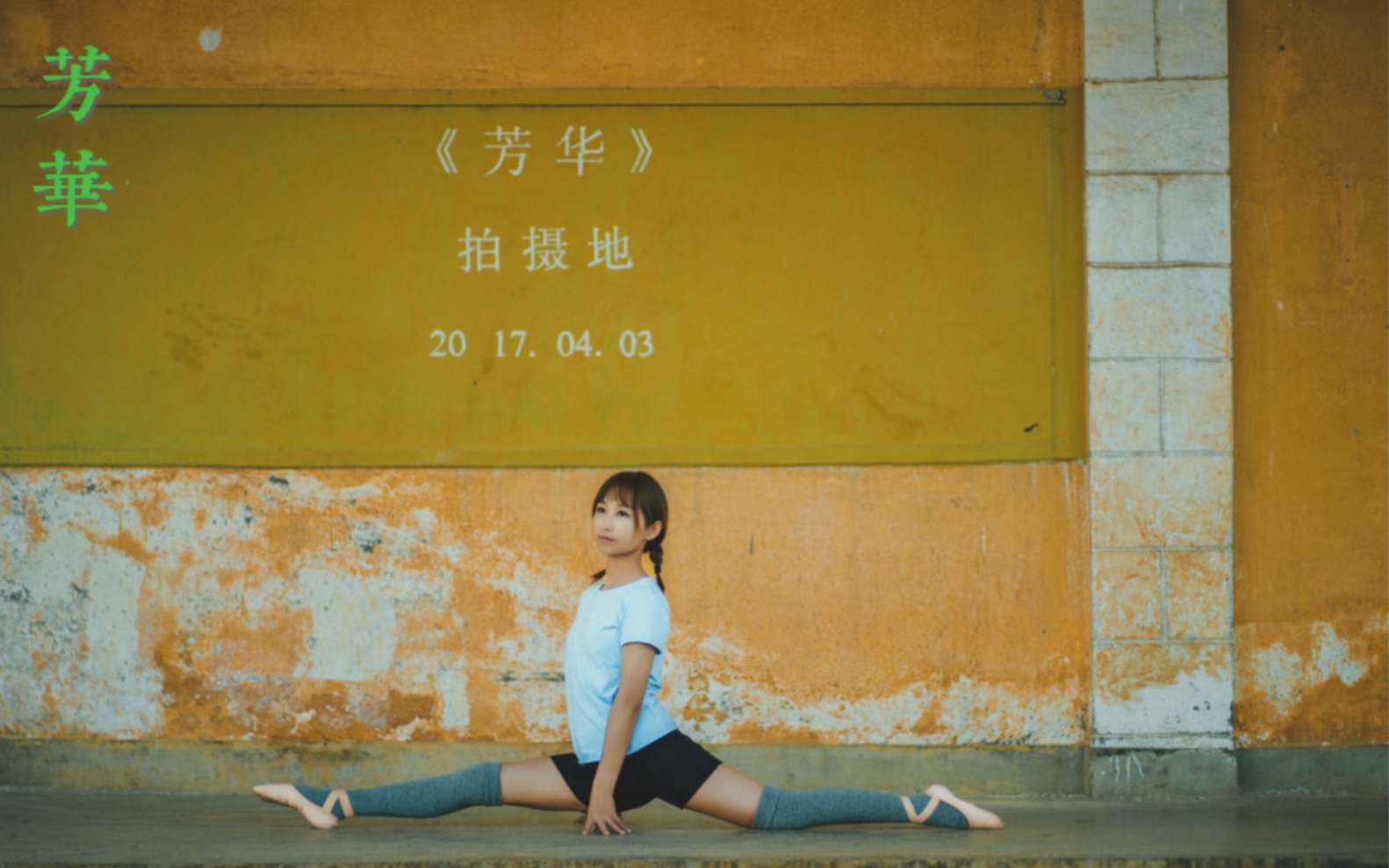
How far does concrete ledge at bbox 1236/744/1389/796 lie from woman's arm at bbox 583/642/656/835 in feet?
8.82

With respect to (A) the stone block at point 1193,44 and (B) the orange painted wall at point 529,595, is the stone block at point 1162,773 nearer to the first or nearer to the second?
(B) the orange painted wall at point 529,595

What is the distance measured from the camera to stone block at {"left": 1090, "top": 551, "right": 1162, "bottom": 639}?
5.49m

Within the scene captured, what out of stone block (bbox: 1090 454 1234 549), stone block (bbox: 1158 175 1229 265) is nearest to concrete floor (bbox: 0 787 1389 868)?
stone block (bbox: 1090 454 1234 549)

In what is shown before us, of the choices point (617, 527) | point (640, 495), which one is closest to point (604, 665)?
point (617, 527)

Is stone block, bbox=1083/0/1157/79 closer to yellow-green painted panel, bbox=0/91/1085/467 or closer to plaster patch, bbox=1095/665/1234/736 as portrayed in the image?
yellow-green painted panel, bbox=0/91/1085/467

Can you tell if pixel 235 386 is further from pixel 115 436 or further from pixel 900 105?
pixel 900 105

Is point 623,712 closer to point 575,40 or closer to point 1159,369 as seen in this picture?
point 1159,369

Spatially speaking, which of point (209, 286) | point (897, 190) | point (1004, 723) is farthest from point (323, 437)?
point (1004, 723)

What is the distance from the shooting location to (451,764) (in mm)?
5520

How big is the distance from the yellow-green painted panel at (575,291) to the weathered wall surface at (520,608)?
0.63 ft

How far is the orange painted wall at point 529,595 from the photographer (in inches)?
219

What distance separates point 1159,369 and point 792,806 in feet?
7.67

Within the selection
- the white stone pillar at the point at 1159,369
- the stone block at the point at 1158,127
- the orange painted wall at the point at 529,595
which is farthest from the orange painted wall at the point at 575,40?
the white stone pillar at the point at 1159,369

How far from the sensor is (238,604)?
5.59 meters
